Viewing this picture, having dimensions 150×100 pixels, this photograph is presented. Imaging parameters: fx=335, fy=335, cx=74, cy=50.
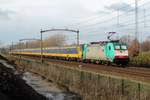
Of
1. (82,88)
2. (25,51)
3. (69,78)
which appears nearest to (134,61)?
(69,78)

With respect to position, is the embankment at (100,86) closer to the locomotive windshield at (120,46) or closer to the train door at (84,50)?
the locomotive windshield at (120,46)

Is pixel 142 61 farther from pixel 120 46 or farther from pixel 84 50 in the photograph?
pixel 84 50

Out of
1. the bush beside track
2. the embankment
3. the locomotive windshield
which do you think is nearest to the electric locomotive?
the locomotive windshield

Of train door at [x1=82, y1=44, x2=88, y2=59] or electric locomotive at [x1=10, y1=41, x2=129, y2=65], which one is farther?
train door at [x1=82, y1=44, x2=88, y2=59]

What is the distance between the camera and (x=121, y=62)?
42531 millimetres

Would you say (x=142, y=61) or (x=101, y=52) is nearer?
(x=101, y=52)

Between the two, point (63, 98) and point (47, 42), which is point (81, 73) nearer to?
point (63, 98)

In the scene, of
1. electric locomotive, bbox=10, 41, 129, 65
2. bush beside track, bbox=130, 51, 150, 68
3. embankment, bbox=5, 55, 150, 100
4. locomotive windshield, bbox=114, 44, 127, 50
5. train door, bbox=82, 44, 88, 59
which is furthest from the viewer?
train door, bbox=82, 44, 88, 59

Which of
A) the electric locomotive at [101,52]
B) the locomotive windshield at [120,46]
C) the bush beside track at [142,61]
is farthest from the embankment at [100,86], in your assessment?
the bush beside track at [142,61]

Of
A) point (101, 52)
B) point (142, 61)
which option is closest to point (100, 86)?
point (101, 52)

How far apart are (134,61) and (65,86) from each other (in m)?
23.2

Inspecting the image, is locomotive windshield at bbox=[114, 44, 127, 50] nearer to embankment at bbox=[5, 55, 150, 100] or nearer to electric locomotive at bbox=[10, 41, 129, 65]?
electric locomotive at bbox=[10, 41, 129, 65]

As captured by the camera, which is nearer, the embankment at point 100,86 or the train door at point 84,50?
the embankment at point 100,86

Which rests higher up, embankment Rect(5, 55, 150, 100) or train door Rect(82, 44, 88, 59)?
train door Rect(82, 44, 88, 59)
